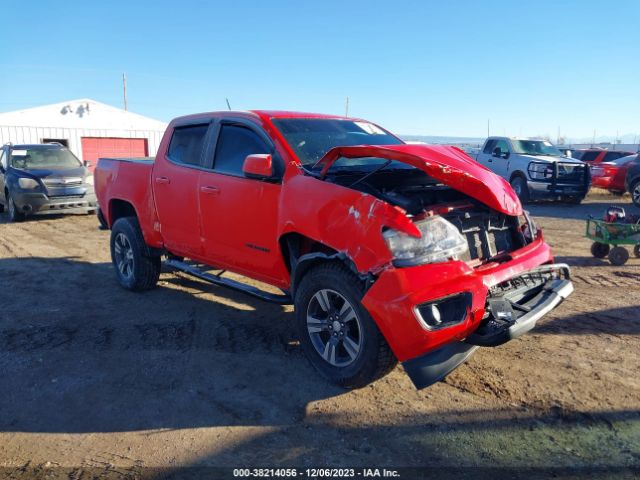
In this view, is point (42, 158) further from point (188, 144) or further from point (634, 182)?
point (634, 182)

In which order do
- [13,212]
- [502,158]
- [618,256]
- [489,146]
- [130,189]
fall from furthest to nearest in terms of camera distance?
[489,146], [502,158], [13,212], [618,256], [130,189]

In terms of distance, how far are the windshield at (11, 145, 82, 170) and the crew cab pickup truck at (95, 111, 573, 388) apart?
914 cm

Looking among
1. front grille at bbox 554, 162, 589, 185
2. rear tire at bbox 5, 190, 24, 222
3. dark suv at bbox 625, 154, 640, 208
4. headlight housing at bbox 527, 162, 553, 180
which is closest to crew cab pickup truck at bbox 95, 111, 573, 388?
rear tire at bbox 5, 190, 24, 222

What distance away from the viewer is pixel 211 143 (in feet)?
16.0

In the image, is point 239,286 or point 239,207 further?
point 239,286

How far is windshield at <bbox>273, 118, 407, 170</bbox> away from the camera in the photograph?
164 inches

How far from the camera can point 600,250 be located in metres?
7.53

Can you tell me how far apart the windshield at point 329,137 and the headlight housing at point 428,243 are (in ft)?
2.94

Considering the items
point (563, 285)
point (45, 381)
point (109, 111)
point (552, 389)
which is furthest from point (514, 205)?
point (109, 111)

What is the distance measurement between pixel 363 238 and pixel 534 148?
1397cm

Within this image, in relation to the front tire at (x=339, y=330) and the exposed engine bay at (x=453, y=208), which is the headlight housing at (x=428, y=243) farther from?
the front tire at (x=339, y=330)

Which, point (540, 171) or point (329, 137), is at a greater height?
point (329, 137)

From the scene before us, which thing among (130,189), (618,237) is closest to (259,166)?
(130,189)

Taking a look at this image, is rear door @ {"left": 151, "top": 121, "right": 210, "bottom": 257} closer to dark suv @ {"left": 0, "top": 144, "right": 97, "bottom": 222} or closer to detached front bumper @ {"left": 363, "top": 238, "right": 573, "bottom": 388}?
detached front bumper @ {"left": 363, "top": 238, "right": 573, "bottom": 388}
